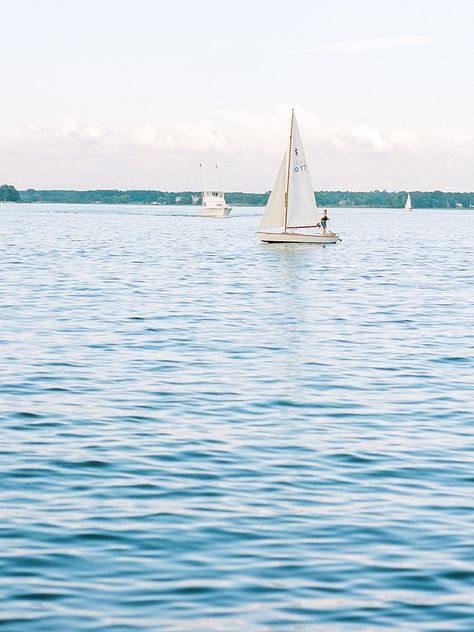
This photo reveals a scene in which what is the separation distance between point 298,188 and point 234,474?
72.7 m

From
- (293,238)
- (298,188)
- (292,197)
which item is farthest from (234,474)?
(298,188)

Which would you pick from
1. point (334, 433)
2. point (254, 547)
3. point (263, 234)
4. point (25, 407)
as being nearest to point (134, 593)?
point (254, 547)

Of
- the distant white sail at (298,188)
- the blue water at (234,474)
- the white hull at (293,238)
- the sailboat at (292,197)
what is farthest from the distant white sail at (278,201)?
the blue water at (234,474)

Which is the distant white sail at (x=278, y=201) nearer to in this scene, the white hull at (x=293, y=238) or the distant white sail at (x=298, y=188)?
the distant white sail at (x=298, y=188)

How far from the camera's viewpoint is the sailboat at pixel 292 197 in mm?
86875

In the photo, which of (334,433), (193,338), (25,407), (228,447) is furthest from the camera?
(193,338)

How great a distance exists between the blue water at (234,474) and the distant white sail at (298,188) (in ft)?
167

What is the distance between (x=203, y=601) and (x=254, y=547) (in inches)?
67.1

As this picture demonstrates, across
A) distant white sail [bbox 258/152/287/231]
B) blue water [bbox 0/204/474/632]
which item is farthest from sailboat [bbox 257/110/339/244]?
blue water [bbox 0/204/474/632]

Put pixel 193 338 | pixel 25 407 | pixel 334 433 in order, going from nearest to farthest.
→ pixel 334 433 → pixel 25 407 → pixel 193 338

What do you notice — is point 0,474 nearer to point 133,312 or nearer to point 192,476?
point 192,476

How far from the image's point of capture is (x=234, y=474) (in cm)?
1562

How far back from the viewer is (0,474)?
15.4 m

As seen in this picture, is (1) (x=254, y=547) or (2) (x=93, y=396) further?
(2) (x=93, y=396)
